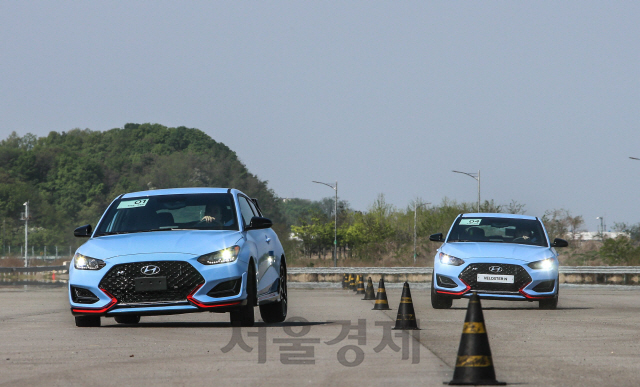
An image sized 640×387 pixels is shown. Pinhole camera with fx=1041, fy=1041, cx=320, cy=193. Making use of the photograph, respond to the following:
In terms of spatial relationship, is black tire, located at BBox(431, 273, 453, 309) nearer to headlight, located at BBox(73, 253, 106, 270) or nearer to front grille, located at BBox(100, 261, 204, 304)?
front grille, located at BBox(100, 261, 204, 304)

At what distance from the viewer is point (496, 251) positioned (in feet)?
59.8

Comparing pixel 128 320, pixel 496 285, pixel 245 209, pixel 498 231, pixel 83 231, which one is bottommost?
pixel 128 320

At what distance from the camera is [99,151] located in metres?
157

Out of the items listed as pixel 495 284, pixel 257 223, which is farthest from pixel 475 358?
pixel 495 284

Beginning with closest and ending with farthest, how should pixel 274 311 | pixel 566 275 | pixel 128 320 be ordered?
pixel 274 311, pixel 128 320, pixel 566 275

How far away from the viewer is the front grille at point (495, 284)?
17.9 m

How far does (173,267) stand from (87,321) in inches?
72.9

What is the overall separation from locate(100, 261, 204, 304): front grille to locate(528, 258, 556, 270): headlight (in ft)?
25.2

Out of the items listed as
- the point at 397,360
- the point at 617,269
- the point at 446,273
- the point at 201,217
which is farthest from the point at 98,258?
the point at 617,269

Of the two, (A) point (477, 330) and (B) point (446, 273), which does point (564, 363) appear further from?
(B) point (446, 273)

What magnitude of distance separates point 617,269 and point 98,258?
4017 centimetres

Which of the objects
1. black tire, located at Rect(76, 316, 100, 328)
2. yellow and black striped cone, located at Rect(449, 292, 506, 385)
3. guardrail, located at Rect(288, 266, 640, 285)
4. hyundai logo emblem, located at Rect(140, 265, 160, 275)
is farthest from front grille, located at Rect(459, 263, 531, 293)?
guardrail, located at Rect(288, 266, 640, 285)

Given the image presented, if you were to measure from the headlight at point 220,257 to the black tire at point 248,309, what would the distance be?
313 mm

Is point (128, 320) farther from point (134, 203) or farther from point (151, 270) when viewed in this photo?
point (151, 270)
